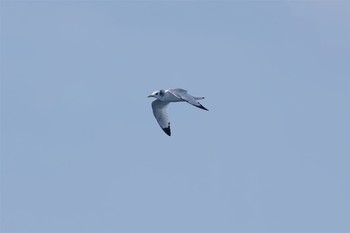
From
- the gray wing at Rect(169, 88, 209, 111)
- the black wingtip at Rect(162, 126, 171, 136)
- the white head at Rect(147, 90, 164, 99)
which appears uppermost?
the white head at Rect(147, 90, 164, 99)

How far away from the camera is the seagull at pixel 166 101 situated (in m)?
26.1

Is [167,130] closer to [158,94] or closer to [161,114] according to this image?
[161,114]

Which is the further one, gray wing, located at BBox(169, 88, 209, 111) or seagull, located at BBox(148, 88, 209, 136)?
seagull, located at BBox(148, 88, 209, 136)

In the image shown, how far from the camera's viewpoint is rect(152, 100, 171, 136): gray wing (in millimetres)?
30219

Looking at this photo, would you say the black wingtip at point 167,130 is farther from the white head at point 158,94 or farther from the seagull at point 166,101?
the white head at point 158,94

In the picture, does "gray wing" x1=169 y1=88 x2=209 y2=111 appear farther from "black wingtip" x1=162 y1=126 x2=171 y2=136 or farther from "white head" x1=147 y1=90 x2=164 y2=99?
"black wingtip" x1=162 y1=126 x2=171 y2=136

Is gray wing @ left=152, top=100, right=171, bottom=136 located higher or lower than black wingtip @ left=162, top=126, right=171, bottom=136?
higher

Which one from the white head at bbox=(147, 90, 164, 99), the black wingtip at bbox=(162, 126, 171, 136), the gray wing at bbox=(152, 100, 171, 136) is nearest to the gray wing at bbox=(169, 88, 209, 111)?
the white head at bbox=(147, 90, 164, 99)

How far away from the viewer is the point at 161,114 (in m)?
30.5

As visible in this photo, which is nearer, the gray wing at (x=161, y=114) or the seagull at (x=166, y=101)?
the seagull at (x=166, y=101)

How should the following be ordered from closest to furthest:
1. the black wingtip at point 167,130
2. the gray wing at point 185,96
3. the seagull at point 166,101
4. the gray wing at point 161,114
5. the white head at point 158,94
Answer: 1. the gray wing at point 185,96
2. the seagull at point 166,101
3. the white head at point 158,94
4. the gray wing at point 161,114
5. the black wingtip at point 167,130

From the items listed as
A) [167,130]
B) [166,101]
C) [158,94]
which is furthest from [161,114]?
[158,94]

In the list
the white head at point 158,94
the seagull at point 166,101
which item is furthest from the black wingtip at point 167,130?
the white head at point 158,94

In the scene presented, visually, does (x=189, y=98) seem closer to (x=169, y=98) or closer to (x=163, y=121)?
(x=169, y=98)
